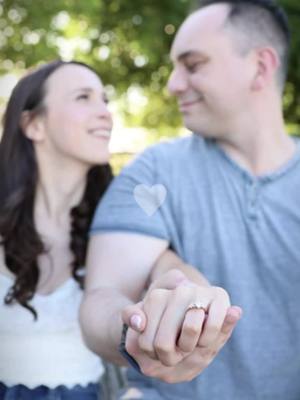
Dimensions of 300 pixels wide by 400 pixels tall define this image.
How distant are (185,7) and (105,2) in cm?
51

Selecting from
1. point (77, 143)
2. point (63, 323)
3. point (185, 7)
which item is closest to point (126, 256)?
point (63, 323)

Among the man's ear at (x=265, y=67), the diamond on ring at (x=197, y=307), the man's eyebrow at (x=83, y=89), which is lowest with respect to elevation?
the man's eyebrow at (x=83, y=89)

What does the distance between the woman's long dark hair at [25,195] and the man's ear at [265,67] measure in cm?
67

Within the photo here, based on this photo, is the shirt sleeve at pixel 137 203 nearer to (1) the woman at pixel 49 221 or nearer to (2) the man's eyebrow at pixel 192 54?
(2) the man's eyebrow at pixel 192 54

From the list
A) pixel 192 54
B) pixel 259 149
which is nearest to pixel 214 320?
pixel 259 149

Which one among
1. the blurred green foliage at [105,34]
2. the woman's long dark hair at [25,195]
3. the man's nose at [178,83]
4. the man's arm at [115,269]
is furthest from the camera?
the blurred green foliage at [105,34]

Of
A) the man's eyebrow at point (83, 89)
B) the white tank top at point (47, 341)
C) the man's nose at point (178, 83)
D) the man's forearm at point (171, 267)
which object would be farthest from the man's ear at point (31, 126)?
the man's forearm at point (171, 267)

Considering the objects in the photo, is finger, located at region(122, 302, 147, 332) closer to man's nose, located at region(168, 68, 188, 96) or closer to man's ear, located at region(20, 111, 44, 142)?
man's nose, located at region(168, 68, 188, 96)

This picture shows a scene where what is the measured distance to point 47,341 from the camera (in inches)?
73.5

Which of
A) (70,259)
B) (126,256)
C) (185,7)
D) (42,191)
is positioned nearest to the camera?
(126,256)

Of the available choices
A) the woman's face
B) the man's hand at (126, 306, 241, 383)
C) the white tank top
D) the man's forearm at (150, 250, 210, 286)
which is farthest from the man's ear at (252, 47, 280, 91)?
the man's hand at (126, 306, 241, 383)

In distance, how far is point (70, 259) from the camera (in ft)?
6.57

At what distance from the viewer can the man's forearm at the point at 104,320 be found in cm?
113

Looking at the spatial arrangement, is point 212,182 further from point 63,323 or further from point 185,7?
point 185,7
